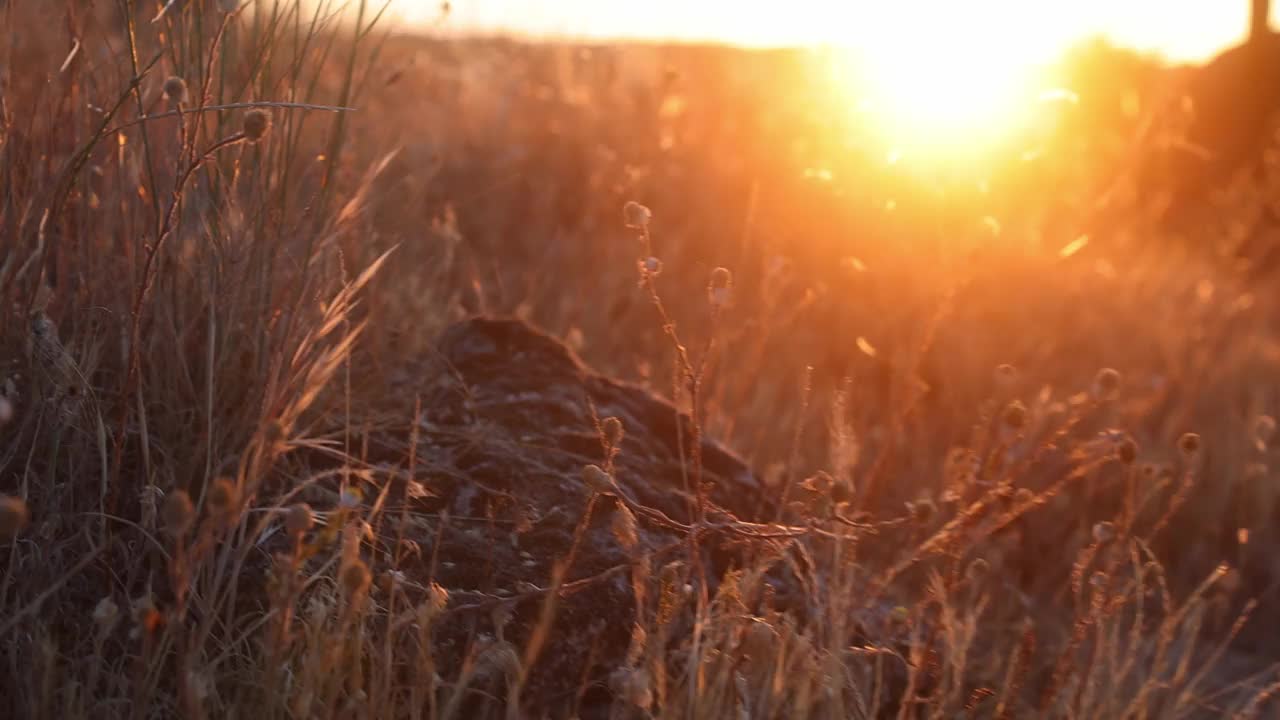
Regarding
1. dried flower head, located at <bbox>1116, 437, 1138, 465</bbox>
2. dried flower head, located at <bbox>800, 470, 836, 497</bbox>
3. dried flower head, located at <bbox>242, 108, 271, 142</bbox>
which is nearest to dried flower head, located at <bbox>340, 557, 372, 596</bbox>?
dried flower head, located at <bbox>242, 108, 271, 142</bbox>

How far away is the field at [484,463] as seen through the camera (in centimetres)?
153

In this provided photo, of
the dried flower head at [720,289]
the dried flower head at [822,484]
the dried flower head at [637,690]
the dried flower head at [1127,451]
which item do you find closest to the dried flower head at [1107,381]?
the dried flower head at [1127,451]

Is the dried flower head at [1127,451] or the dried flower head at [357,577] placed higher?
the dried flower head at [1127,451]

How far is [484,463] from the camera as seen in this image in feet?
6.75

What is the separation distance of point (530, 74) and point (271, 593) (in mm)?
6157

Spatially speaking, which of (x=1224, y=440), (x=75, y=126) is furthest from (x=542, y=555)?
(x=1224, y=440)

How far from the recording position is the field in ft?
5.03

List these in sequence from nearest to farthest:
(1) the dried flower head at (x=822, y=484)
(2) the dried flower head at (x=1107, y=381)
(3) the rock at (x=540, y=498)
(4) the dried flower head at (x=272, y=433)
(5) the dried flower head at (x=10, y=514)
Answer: (5) the dried flower head at (x=10, y=514)
(4) the dried flower head at (x=272, y=433)
(1) the dried flower head at (x=822, y=484)
(3) the rock at (x=540, y=498)
(2) the dried flower head at (x=1107, y=381)

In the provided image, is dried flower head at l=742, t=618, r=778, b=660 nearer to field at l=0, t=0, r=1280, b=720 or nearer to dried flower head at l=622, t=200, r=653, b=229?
field at l=0, t=0, r=1280, b=720

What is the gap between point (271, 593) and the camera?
4.36 feet

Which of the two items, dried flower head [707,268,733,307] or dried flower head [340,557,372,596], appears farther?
dried flower head [707,268,733,307]

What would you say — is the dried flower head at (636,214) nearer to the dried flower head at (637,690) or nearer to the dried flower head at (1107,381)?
the dried flower head at (637,690)

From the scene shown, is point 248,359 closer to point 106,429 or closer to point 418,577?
point 106,429

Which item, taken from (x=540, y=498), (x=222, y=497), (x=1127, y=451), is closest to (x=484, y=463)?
(x=540, y=498)
